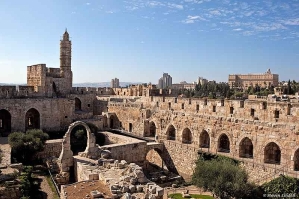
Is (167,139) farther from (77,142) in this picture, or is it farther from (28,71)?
(28,71)

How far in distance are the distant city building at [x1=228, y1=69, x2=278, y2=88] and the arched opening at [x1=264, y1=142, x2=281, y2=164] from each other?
86.1 meters

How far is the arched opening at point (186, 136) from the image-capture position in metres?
21.1

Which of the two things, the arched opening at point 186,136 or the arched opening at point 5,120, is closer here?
the arched opening at point 186,136

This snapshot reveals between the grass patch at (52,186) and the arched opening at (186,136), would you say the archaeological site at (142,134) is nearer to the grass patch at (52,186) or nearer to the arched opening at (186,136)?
the arched opening at (186,136)

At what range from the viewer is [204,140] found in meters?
19.9

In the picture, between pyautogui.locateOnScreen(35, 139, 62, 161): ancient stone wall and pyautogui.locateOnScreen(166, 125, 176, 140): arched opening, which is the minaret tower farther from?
pyautogui.locateOnScreen(166, 125, 176, 140): arched opening

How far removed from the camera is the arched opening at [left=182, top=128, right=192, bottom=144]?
21.1 metres

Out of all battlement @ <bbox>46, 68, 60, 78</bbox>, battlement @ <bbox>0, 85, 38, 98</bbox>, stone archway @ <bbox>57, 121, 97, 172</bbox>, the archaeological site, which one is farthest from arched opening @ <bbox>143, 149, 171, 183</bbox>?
battlement @ <bbox>46, 68, 60, 78</bbox>

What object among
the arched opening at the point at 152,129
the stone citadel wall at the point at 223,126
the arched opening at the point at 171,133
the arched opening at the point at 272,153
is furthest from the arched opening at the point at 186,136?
the arched opening at the point at 272,153

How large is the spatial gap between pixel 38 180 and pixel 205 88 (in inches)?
2438

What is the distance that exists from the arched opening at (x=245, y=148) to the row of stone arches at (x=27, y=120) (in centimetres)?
1545

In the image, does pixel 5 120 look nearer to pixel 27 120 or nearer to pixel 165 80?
pixel 27 120

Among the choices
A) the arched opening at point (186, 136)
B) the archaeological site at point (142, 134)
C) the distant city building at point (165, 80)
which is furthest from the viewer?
the distant city building at point (165, 80)

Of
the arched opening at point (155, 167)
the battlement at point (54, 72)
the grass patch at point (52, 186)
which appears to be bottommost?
the arched opening at point (155, 167)
